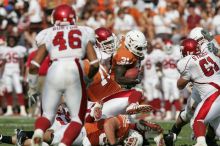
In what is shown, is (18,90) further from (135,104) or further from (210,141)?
(135,104)

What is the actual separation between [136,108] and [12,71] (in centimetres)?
769

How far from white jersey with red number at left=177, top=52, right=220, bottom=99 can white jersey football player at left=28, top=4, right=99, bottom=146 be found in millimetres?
1624

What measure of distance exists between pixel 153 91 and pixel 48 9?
386 centimetres

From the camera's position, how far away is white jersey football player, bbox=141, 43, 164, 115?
52.6 feet

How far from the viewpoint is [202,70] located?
356 inches

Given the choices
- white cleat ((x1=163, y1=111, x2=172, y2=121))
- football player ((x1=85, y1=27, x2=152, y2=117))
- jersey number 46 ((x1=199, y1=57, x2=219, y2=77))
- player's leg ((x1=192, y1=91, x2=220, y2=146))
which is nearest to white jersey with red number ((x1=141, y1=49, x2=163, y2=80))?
white cleat ((x1=163, y1=111, x2=172, y2=121))

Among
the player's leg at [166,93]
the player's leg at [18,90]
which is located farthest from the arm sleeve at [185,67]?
the player's leg at [18,90]

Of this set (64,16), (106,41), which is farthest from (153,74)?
(64,16)

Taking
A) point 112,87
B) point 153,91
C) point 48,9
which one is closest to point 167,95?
point 153,91

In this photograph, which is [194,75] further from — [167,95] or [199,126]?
[167,95]

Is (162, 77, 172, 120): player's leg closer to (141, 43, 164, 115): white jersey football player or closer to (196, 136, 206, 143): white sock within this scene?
(141, 43, 164, 115): white jersey football player

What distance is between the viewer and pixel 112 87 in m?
9.41

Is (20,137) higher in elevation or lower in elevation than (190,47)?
lower

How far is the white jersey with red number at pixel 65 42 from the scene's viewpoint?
7.65 meters
